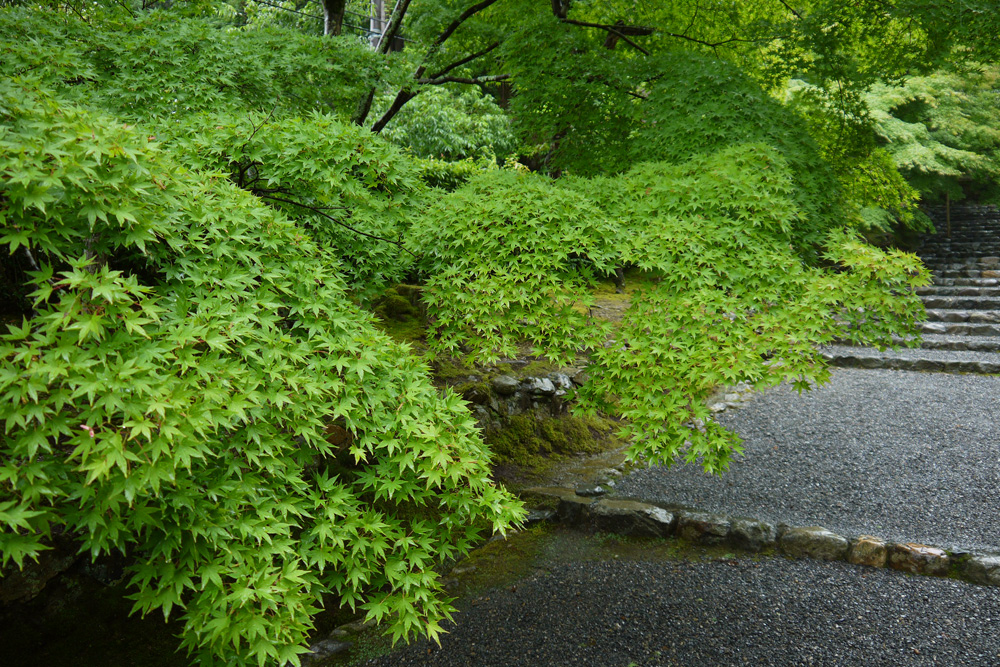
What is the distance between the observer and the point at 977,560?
441 cm

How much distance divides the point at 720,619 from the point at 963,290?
13707mm

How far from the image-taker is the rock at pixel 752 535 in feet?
16.0

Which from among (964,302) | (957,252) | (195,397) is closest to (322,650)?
(195,397)

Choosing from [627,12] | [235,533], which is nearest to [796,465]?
[627,12]

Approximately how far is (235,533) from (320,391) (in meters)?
0.55

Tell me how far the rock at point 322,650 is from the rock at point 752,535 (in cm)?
319

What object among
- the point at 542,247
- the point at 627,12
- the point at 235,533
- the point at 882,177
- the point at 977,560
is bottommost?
the point at 977,560

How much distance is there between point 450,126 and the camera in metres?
12.6

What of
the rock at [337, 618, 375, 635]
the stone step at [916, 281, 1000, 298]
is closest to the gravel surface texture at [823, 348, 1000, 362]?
the stone step at [916, 281, 1000, 298]

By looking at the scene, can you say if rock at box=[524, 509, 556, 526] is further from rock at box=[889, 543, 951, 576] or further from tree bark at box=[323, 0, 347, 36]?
tree bark at box=[323, 0, 347, 36]

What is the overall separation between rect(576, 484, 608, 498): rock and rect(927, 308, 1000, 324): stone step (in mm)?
10146

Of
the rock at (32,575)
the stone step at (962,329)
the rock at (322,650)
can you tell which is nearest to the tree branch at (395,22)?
the rock at (32,575)

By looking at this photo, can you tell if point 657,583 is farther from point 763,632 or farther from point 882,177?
point 882,177

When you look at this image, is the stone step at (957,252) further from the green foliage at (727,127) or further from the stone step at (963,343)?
the green foliage at (727,127)
